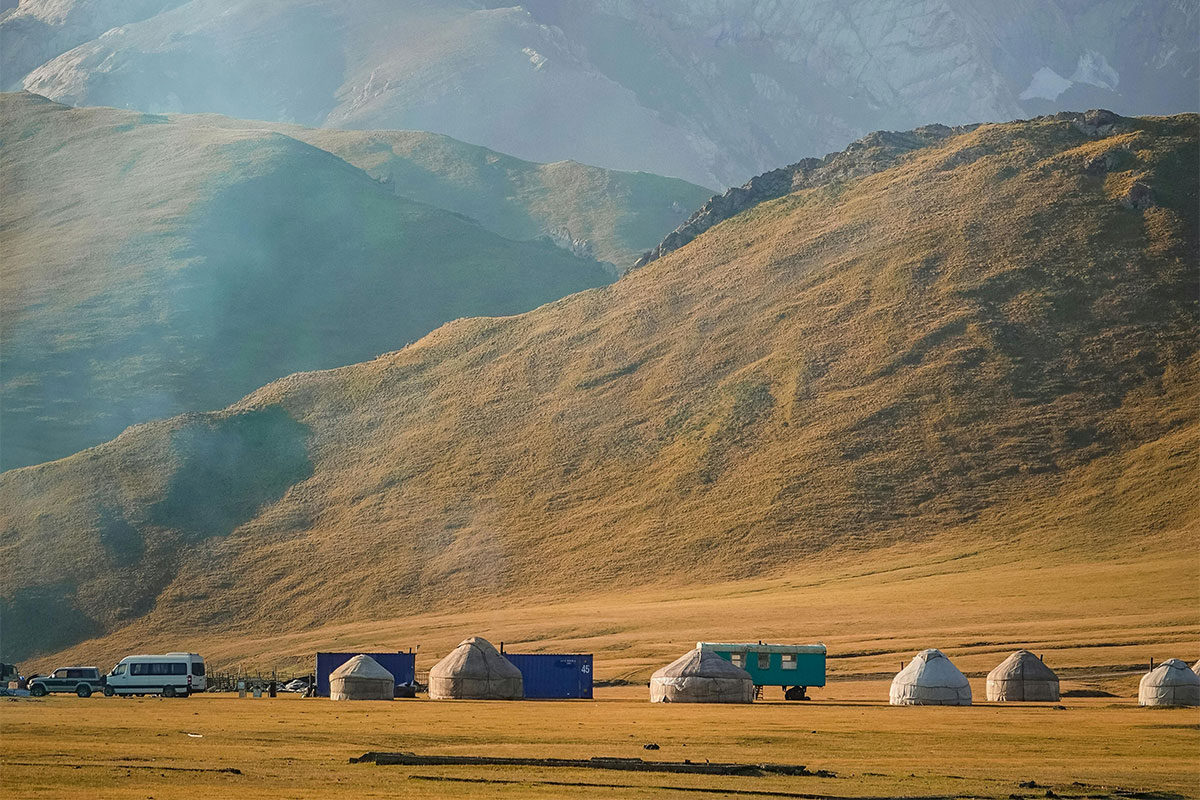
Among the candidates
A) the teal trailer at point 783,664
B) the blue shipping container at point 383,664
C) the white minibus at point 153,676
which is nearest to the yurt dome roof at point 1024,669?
the teal trailer at point 783,664

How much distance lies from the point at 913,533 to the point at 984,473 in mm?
12921

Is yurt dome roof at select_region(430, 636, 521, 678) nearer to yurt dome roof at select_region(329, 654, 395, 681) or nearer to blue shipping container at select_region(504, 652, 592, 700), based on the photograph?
blue shipping container at select_region(504, 652, 592, 700)

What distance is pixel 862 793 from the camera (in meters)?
Answer: 34.2

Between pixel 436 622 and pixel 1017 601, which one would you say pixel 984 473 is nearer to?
pixel 1017 601

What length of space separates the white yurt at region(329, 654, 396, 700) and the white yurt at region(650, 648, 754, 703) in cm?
1451

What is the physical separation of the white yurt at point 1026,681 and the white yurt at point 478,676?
25945 mm

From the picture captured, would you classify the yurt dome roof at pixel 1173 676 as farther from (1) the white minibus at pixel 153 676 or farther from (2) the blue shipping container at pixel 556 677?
(1) the white minibus at pixel 153 676

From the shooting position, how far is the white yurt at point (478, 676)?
80188mm

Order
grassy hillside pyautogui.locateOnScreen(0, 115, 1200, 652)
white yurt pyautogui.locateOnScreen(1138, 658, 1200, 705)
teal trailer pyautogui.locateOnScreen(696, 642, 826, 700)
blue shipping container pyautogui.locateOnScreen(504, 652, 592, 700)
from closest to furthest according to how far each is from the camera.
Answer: white yurt pyautogui.locateOnScreen(1138, 658, 1200, 705) → teal trailer pyautogui.locateOnScreen(696, 642, 826, 700) → blue shipping container pyautogui.locateOnScreen(504, 652, 592, 700) → grassy hillside pyautogui.locateOnScreen(0, 115, 1200, 652)

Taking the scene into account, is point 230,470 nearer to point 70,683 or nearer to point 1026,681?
point 70,683

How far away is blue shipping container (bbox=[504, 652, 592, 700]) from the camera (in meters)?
83.7

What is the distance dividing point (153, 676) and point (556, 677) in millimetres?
22094

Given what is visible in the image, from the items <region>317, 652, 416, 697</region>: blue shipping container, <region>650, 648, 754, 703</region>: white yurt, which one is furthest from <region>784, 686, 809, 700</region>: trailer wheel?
<region>317, 652, 416, 697</region>: blue shipping container

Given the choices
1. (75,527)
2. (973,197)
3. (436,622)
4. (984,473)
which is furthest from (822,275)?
(75,527)
